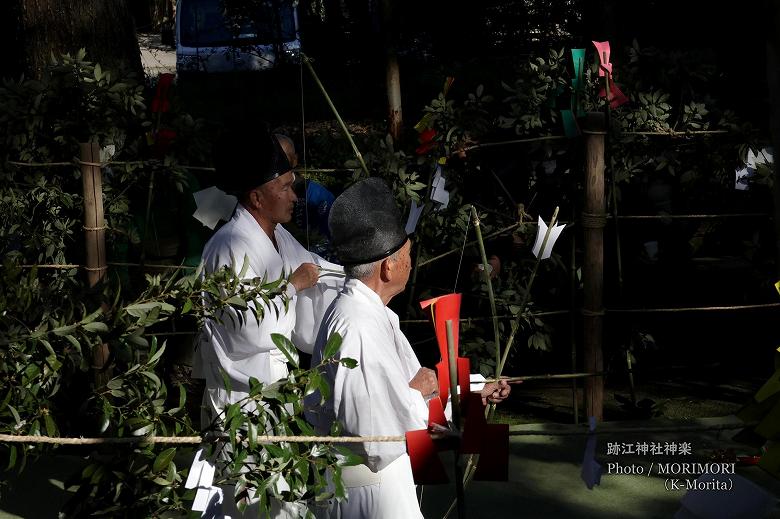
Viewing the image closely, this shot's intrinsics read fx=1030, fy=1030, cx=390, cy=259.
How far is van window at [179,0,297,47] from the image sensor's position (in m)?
13.3

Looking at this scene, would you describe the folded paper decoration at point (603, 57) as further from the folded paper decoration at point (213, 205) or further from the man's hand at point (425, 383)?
the man's hand at point (425, 383)

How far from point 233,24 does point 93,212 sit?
9403 millimetres

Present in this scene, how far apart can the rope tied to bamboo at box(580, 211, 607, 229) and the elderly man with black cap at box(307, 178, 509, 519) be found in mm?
2051

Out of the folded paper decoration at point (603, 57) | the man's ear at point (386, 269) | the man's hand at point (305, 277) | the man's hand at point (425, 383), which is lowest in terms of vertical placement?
the man's hand at point (425, 383)

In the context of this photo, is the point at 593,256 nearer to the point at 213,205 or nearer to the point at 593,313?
the point at 593,313

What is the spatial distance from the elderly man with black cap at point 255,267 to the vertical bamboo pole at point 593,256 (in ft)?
4.81

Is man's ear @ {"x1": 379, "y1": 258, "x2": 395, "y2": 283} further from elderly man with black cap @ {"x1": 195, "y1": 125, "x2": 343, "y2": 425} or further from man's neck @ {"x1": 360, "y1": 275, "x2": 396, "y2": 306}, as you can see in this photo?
elderly man with black cap @ {"x1": 195, "y1": 125, "x2": 343, "y2": 425}

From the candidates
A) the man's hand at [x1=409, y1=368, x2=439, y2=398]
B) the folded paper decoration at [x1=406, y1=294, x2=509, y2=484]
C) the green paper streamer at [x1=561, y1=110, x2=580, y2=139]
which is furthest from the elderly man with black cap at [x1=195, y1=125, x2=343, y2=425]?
the green paper streamer at [x1=561, y1=110, x2=580, y2=139]

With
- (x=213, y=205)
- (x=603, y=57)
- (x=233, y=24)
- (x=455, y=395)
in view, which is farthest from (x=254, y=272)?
(x=233, y=24)

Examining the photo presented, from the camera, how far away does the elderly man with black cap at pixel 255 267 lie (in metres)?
3.39

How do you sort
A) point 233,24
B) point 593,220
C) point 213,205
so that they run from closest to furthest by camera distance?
1. point 213,205
2. point 593,220
3. point 233,24

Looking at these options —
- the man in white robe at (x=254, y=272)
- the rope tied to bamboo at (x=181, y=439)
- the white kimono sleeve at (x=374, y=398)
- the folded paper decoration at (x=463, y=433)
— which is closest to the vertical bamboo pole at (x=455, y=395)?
the folded paper decoration at (x=463, y=433)

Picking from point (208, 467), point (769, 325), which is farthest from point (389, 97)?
point (208, 467)

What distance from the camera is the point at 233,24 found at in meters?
13.6
